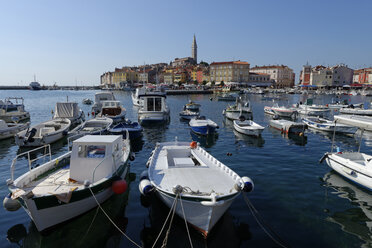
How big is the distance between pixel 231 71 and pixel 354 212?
151217 millimetres

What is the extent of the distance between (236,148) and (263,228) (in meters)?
12.9

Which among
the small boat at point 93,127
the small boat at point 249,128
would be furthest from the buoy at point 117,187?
the small boat at point 249,128

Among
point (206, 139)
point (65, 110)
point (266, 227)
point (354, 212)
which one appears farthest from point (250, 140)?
point (65, 110)

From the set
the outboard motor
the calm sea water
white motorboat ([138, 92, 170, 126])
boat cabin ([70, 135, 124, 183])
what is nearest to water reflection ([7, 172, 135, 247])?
the calm sea water

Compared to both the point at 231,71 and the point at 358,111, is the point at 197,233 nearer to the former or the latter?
the point at 358,111

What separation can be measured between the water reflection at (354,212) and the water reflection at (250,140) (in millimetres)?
9076

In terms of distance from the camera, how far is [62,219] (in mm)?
9695

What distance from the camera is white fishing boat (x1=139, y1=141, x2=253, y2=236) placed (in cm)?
889

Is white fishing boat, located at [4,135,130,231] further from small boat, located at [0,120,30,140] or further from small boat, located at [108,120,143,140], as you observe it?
small boat, located at [0,120,30,140]

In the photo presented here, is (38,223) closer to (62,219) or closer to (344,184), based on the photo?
(62,219)

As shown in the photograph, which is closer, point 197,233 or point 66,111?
point 197,233

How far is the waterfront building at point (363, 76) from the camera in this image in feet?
524

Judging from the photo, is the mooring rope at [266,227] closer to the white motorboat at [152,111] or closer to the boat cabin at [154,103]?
the white motorboat at [152,111]

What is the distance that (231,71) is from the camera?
15625cm
